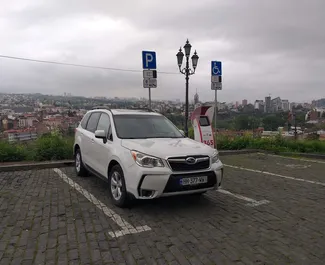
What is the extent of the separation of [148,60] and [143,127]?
186 inches

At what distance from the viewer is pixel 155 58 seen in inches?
391

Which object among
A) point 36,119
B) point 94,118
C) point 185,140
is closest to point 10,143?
point 36,119

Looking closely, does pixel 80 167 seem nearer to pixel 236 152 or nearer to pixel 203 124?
pixel 203 124

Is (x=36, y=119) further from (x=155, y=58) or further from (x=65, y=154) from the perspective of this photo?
(x=155, y=58)

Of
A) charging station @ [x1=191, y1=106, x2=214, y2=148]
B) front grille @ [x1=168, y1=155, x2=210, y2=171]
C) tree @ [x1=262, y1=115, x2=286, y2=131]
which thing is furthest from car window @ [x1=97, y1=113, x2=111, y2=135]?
tree @ [x1=262, y1=115, x2=286, y2=131]

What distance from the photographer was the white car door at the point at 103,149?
17.6 feet

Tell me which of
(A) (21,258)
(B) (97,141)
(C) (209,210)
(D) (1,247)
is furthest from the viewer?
(B) (97,141)

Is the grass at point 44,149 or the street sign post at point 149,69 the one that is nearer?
the grass at point 44,149

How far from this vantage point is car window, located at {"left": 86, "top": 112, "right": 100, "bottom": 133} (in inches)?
256

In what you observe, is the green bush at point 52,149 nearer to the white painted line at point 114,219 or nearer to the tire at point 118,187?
the white painted line at point 114,219

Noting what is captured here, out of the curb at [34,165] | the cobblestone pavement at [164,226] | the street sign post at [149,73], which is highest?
the street sign post at [149,73]

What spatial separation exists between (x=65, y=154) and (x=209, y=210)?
5.79m

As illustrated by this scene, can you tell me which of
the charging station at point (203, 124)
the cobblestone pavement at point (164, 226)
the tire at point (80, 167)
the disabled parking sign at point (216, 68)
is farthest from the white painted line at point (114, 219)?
the disabled parking sign at point (216, 68)

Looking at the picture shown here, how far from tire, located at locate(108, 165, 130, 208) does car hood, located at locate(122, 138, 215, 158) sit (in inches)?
18.8
